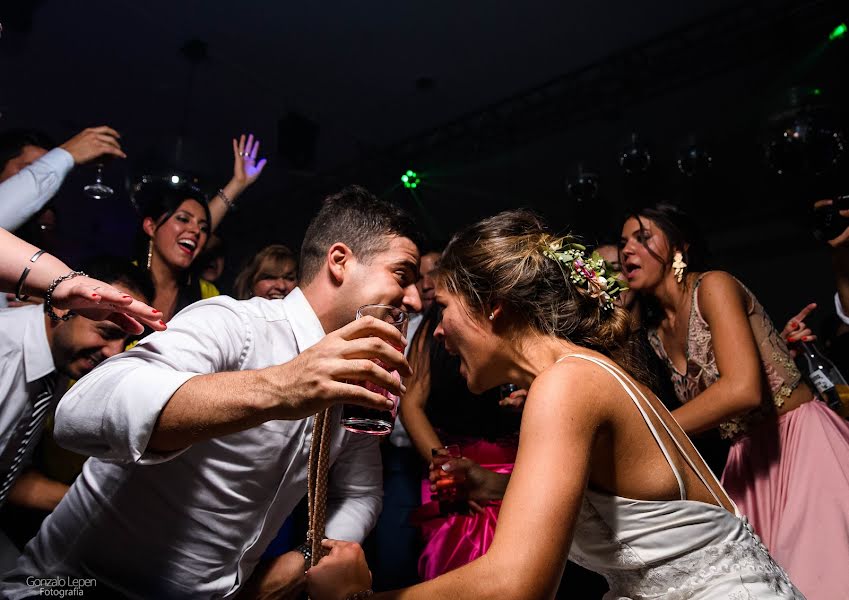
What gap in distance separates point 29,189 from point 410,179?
6.01 metres

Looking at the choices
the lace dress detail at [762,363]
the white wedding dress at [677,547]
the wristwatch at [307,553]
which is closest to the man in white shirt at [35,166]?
the wristwatch at [307,553]

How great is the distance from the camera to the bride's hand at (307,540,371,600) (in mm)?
1302

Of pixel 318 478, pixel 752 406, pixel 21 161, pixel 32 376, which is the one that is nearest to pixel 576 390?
pixel 318 478

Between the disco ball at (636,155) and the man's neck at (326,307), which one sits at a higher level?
the disco ball at (636,155)

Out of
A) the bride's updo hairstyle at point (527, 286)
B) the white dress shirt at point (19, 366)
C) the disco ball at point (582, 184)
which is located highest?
the disco ball at point (582, 184)

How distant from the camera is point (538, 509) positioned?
114 centimetres

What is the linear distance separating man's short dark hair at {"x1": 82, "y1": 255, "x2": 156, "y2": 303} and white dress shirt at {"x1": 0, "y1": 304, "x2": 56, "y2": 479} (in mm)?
335

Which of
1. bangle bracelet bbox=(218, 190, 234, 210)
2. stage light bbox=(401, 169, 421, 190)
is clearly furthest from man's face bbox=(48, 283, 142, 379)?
stage light bbox=(401, 169, 421, 190)

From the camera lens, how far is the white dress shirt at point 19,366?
1812 mm

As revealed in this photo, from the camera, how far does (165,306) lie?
297 centimetres

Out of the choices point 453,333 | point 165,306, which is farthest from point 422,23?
point 453,333

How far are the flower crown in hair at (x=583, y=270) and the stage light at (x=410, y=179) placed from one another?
246 inches

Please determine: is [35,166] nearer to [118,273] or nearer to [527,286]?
[118,273]

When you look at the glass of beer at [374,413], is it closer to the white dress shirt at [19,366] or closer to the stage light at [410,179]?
the white dress shirt at [19,366]
